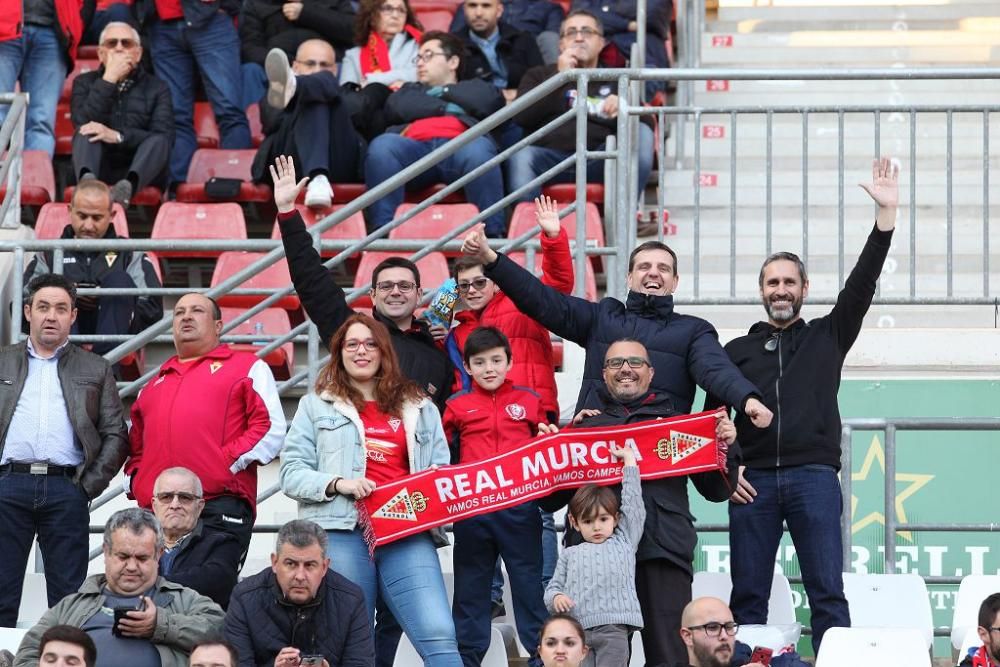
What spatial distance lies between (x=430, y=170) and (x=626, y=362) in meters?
3.71

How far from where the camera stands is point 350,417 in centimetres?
792

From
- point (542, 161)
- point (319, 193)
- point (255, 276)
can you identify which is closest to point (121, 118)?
point (319, 193)

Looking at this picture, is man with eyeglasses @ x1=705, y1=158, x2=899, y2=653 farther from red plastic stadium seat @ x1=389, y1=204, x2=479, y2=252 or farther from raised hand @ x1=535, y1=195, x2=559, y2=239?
red plastic stadium seat @ x1=389, y1=204, x2=479, y2=252

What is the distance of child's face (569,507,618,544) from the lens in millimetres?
7766

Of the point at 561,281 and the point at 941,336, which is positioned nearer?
the point at 561,281

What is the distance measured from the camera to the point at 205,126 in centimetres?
1309

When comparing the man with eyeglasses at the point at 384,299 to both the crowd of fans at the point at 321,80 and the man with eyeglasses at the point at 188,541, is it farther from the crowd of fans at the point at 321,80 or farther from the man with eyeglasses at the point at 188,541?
the crowd of fans at the point at 321,80

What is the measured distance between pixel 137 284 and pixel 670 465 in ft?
11.3

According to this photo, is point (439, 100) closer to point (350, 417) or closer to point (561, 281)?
point (561, 281)

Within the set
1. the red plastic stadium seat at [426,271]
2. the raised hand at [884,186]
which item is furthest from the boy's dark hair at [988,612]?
the red plastic stadium seat at [426,271]

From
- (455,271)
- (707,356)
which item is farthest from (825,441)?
(455,271)

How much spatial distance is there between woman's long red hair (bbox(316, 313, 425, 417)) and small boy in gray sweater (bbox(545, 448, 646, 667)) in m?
0.78

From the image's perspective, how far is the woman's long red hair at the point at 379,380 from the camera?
26.1 ft

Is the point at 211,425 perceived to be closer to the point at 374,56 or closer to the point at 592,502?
the point at 592,502
